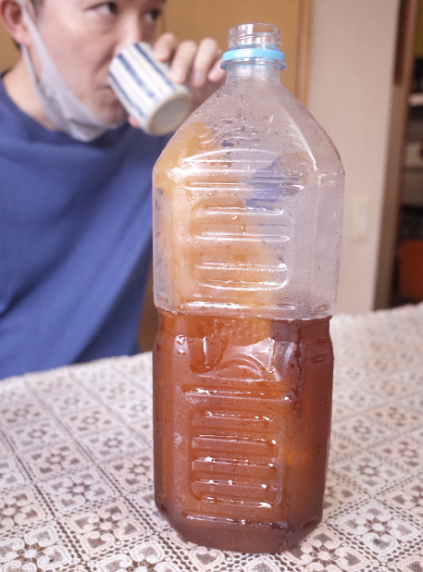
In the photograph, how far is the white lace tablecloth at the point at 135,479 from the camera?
1.64ft

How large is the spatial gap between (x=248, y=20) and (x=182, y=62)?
22.5 inches

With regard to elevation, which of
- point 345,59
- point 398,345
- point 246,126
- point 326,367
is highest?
point 345,59

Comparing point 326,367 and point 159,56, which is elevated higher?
point 159,56

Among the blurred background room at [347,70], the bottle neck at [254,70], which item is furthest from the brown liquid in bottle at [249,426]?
the blurred background room at [347,70]

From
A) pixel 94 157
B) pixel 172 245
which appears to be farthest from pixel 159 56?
pixel 172 245

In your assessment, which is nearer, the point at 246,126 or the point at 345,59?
the point at 246,126

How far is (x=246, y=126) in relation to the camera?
51 centimetres

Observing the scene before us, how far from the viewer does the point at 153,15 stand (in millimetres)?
1270

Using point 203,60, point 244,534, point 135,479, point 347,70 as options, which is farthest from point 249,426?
point 347,70

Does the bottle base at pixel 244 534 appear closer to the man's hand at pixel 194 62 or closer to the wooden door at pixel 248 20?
the man's hand at pixel 194 62

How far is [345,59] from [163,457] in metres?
1.71

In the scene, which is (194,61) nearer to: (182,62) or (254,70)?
(182,62)

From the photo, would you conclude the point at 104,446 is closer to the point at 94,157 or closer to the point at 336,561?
the point at 336,561

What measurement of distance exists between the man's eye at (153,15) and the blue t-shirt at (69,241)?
11.6 inches
